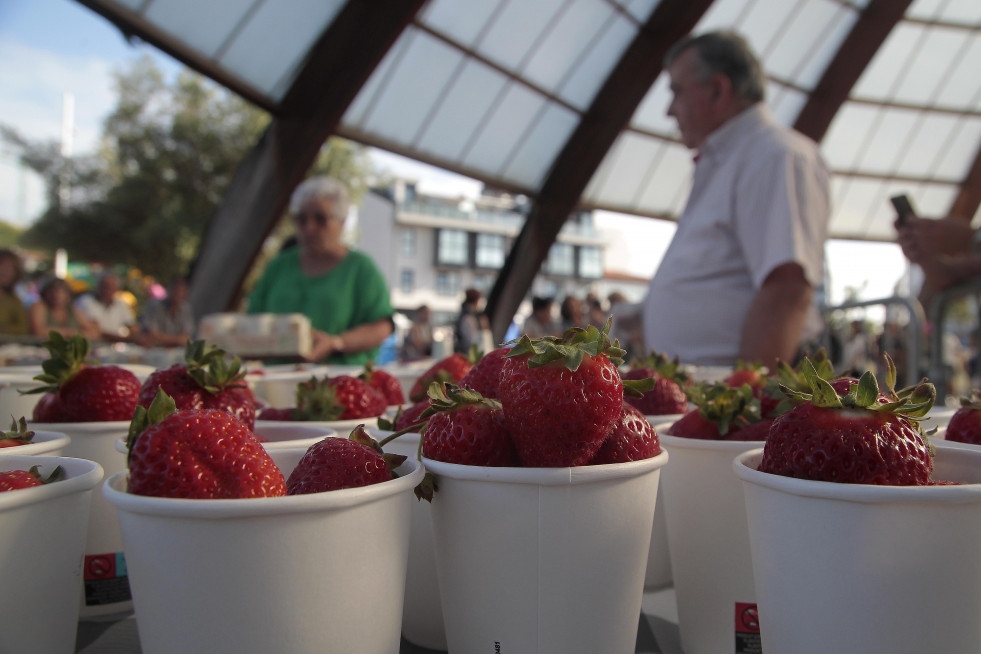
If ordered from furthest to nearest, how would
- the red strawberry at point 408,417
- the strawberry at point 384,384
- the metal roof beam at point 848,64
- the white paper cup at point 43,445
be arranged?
the metal roof beam at point 848,64 → the strawberry at point 384,384 → the red strawberry at point 408,417 → the white paper cup at point 43,445

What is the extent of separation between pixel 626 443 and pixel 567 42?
9188 millimetres

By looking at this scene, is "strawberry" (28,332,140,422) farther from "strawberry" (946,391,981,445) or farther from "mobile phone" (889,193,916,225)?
"mobile phone" (889,193,916,225)

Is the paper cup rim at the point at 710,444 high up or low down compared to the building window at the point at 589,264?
down

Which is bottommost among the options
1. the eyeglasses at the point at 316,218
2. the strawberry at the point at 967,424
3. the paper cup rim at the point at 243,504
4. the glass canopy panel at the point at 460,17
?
the paper cup rim at the point at 243,504

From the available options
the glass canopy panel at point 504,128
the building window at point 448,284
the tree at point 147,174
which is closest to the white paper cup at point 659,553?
the glass canopy panel at point 504,128

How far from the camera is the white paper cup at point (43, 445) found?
0.74m

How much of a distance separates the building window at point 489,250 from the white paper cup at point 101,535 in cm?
3545

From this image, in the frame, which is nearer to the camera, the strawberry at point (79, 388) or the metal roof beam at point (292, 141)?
the strawberry at point (79, 388)

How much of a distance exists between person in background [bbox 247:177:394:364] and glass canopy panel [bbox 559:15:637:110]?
22.7ft

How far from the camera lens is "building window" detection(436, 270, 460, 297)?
35744 millimetres

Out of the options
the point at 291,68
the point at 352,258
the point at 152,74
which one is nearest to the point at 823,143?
the point at 291,68

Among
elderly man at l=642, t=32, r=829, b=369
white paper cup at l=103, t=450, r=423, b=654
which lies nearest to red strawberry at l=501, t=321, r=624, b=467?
white paper cup at l=103, t=450, r=423, b=654

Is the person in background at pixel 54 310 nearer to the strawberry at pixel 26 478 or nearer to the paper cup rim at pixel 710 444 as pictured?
the strawberry at pixel 26 478

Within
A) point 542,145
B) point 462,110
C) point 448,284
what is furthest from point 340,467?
point 448,284
